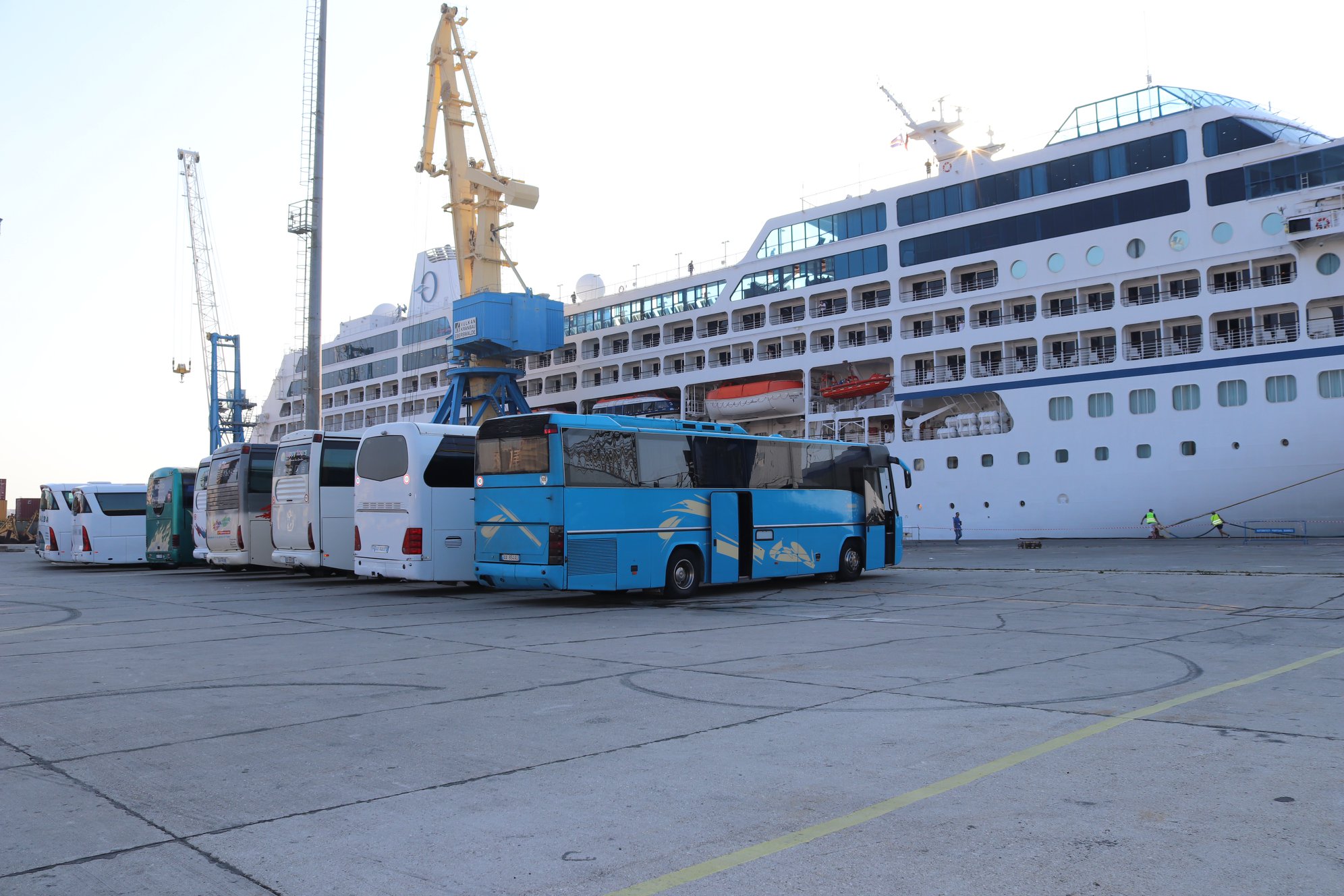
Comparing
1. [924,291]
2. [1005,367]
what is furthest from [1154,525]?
[924,291]

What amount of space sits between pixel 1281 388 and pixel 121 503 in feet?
105

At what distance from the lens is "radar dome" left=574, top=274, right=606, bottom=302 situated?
161 feet

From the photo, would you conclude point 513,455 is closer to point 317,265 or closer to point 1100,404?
point 317,265

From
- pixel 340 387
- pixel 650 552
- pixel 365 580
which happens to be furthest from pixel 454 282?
pixel 650 552

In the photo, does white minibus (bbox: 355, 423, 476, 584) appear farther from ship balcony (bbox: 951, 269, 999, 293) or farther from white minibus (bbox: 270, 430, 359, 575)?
ship balcony (bbox: 951, 269, 999, 293)

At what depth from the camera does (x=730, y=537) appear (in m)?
15.9

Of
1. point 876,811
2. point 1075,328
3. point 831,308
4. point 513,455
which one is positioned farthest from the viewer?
point 831,308

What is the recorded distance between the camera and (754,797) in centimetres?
425

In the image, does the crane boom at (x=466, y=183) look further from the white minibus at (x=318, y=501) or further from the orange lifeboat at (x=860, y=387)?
the white minibus at (x=318, y=501)

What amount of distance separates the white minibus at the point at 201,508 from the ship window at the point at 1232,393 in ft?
86.4

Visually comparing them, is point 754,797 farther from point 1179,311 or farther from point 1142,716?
point 1179,311

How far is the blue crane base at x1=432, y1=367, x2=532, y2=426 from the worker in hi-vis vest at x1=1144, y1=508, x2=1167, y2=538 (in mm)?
24345

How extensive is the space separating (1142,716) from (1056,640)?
12.3ft

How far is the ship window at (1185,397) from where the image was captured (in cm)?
2636
